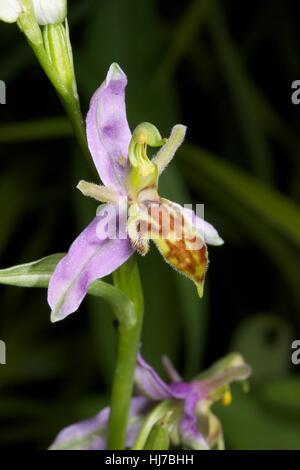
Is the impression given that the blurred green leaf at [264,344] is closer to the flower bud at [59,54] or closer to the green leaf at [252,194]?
the green leaf at [252,194]

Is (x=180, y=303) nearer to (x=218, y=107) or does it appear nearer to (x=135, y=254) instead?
(x=218, y=107)

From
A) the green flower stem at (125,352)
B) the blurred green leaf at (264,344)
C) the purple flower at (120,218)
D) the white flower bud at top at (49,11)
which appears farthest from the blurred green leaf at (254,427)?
the white flower bud at top at (49,11)

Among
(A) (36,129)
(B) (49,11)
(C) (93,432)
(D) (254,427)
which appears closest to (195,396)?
(C) (93,432)

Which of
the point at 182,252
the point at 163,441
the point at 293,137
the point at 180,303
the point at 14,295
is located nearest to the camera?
the point at 182,252

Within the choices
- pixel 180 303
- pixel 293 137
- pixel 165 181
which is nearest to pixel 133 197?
pixel 165 181

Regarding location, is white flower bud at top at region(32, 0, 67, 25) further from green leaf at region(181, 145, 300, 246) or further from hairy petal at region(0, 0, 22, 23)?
green leaf at region(181, 145, 300, 246)

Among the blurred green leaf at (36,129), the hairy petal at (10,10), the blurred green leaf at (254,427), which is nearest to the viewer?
Answer: the hairy petal at (10,10)

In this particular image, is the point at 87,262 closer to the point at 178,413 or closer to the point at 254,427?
the point at 178,413
